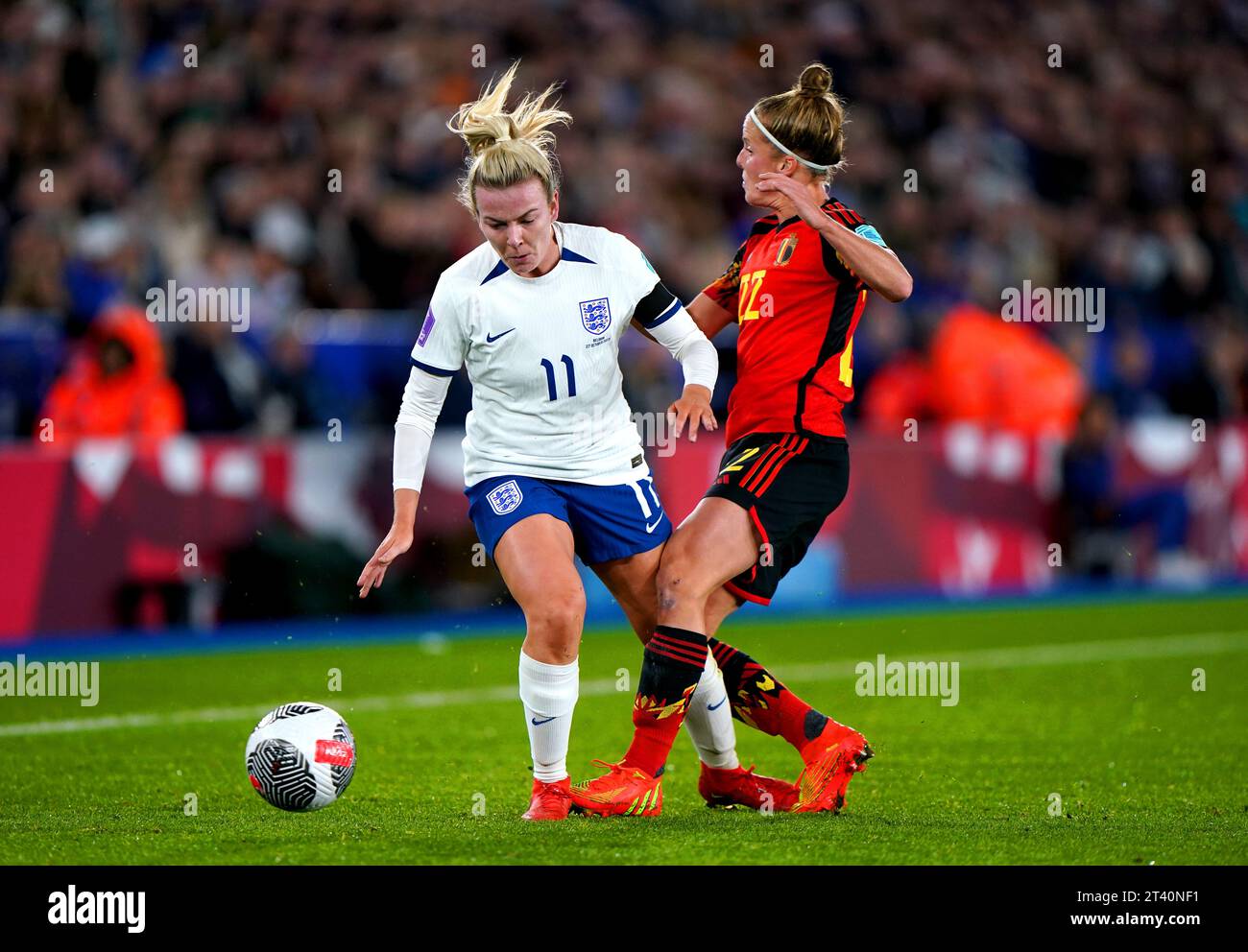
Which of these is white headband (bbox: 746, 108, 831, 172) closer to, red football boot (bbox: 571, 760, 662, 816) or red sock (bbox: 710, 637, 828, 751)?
red sock (bbox: 710, 637, 828, 751)

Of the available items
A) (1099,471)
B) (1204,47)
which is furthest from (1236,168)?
(1099,471)

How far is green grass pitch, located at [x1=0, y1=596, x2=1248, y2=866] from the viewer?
5.62m

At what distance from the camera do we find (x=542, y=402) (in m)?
6.23

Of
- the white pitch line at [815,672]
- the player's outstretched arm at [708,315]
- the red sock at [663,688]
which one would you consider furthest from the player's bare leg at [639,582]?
the white pitch line at [815,672]

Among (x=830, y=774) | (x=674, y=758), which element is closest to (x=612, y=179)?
(x=674, y=758)

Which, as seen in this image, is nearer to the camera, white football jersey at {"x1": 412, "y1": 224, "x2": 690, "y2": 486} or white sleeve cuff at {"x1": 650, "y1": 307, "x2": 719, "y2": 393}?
white football jersey at {"x1": 412, "y1": 224, "x2": 690, "y2": 486}

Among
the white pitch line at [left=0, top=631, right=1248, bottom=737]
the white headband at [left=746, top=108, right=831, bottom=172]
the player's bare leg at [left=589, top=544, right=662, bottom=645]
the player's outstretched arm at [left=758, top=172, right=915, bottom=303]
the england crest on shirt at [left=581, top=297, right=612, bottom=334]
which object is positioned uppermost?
the white headband at [left=746, top=108, right=831, bottom=172]

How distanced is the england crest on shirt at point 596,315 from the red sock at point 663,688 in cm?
102


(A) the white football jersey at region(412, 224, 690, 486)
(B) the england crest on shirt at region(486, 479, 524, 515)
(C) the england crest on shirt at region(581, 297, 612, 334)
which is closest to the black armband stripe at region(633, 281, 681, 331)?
(A) the white football jersey at region(412, 224, 690, 486)

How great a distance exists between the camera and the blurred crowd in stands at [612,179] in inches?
523

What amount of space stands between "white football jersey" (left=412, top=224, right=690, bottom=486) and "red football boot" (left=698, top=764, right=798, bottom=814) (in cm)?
112
